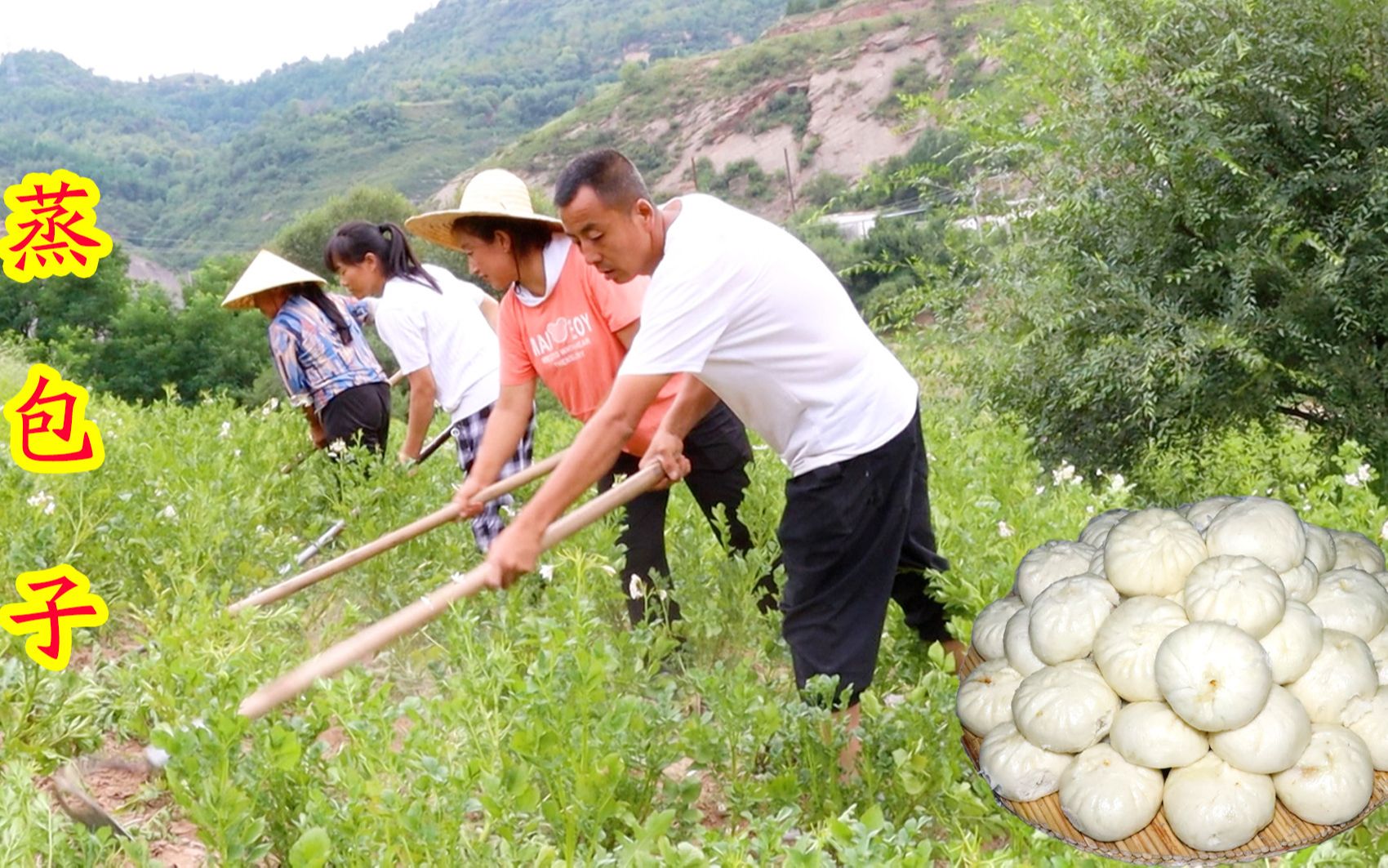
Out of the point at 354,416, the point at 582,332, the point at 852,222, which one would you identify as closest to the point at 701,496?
the point at 582,332

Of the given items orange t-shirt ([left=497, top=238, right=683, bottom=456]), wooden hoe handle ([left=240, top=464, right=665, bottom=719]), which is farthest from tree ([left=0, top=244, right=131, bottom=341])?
wooden hoe handle ([left=240, top=464, right=665, bottom=719])

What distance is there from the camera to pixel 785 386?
112 inches

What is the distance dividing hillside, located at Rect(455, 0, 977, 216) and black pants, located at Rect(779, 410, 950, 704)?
66304 millimetres

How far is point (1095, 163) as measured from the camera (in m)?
6.75

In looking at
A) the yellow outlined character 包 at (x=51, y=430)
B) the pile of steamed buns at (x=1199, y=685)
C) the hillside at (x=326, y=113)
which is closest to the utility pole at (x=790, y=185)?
the hillside at (x=326, y=113)

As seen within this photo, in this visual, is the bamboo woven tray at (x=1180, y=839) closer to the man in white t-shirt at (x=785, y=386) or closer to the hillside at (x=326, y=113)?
the man in white t-shirt at (x=785, y=386)

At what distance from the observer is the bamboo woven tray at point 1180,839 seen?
1.71 m

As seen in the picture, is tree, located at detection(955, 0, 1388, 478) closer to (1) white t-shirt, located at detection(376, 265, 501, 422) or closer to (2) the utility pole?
(1) white t-shirt, located at detection(376, 265, 501, 422)

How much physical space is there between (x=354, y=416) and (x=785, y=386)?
11.4ft

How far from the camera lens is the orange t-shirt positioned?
12.4ft

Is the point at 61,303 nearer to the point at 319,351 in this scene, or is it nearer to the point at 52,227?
the point at 52,227

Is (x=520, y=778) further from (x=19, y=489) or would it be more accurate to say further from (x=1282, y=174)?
(x=1282, y=174)

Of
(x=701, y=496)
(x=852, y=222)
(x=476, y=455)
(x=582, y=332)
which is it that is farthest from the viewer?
(x=852, y=222)

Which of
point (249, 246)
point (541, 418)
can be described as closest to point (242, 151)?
point (249, 246)
